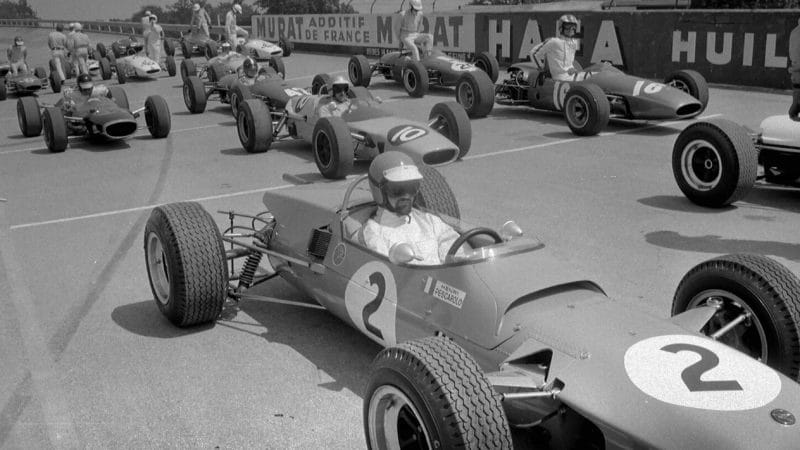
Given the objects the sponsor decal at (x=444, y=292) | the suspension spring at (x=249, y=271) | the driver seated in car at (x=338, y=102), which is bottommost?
the suspension spring at (x=249, y=271)

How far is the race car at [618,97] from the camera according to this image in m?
13.3

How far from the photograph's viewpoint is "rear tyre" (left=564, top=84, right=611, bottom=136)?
43.6 ft

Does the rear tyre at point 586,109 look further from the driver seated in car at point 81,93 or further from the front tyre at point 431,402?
the front tyre at point 431,402

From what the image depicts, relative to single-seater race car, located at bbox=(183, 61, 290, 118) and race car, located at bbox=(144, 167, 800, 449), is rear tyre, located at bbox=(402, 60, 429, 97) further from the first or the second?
race car, located at bbox=(144, 167, 800, 449)

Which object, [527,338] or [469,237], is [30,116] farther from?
[527,338]

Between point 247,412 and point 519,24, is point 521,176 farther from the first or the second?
point 519,24

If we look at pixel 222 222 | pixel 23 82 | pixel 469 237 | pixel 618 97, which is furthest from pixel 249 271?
pixel 23 82

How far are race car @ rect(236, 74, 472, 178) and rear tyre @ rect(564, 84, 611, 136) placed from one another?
90.9 inches

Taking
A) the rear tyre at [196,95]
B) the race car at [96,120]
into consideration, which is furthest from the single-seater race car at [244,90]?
the race car at [96,120]

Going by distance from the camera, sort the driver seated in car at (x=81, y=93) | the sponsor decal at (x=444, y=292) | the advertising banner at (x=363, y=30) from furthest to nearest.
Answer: the advertising banner at (x=363, y=30), the driver seated in car at (x=81, y=93), the sponsor decal at (x=444, y=292)

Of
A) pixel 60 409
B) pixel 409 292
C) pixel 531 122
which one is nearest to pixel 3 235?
pixel 60 409

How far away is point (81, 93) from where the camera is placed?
15.0 metres

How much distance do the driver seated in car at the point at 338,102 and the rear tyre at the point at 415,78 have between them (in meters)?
6.16

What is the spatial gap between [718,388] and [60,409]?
12.4 ft
